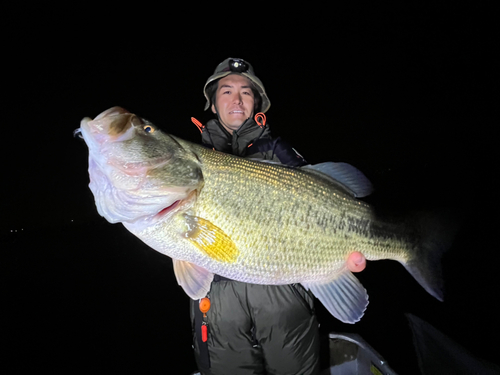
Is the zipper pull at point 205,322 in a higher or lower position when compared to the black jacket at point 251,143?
lower

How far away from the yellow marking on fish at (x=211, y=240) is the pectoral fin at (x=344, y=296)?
2.08 feet

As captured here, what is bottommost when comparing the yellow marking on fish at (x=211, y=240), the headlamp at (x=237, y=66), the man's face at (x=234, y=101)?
the yellow marking on fish at (x=211, y=240)

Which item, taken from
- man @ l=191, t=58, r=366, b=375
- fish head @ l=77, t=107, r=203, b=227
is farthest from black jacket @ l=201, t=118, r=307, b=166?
man @ l=191, t=58, r=366, b=375

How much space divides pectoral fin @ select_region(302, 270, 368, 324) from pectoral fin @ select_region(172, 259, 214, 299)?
0.68m

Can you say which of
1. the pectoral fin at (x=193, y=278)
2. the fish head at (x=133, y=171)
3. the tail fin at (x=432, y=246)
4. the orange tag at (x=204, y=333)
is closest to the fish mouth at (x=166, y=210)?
the fish head at (x=133, y=171)

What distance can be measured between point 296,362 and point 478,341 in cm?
497

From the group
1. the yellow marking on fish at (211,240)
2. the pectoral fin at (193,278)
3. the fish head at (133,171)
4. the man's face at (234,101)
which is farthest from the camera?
the man's face at (234,101)

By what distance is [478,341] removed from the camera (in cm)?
441

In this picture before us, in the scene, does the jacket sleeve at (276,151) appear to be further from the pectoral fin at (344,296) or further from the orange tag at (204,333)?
the orange tag at (204,333)

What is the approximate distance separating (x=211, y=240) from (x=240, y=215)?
22cm

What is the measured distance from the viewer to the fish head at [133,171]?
1.25 meters

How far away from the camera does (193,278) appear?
4.83 ft

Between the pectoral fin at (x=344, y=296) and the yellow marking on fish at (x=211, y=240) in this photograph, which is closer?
the yellow marking on fish at (x=211, y=240)

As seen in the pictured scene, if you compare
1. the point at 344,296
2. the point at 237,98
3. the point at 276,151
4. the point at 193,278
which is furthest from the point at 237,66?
the point at 344,296
